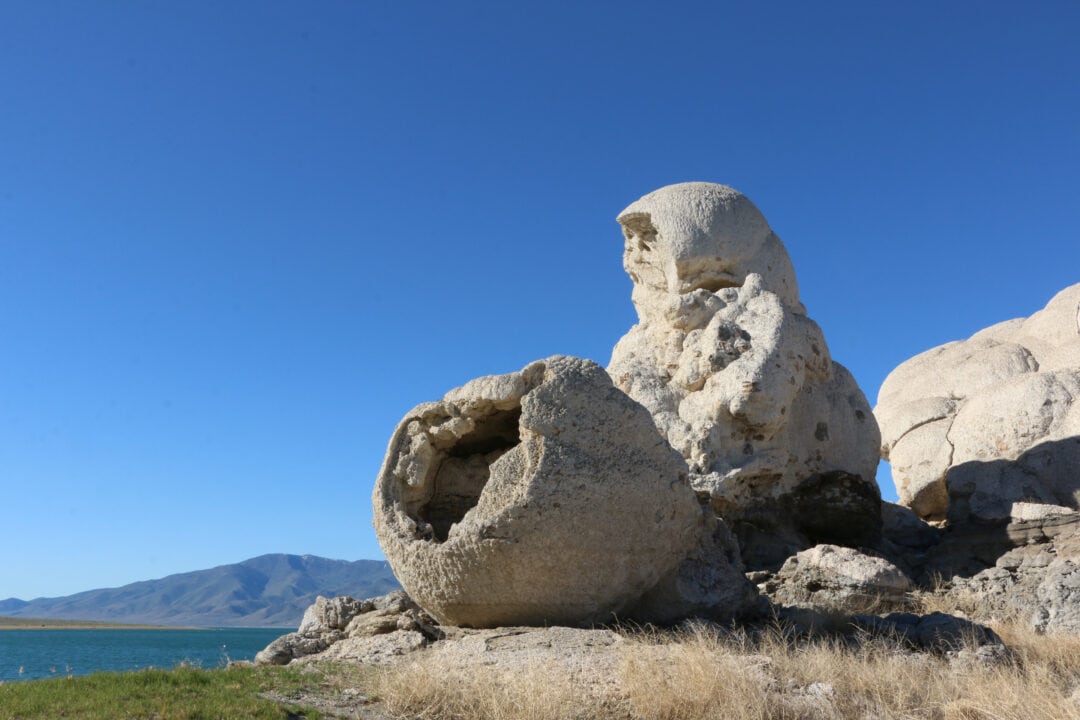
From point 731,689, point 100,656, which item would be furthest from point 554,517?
point 100,656

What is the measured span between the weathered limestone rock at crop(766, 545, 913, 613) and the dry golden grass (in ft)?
9.21

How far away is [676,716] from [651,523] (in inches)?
88.9

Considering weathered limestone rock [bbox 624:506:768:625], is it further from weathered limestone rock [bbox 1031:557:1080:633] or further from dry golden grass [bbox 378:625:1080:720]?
weathered limestone rock [bbox 1031:557:1080:633]

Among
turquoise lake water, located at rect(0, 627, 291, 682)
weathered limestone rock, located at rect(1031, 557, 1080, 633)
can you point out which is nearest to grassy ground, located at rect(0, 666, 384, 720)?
turquoise lake water, located at rect(0, 627, 291, 682)

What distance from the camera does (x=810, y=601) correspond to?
10391 millimetres

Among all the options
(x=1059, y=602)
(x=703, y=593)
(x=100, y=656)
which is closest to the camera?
(x=703, y=593)

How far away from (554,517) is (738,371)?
5314mm

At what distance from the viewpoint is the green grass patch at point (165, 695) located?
234 inches

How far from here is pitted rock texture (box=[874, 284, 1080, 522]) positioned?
13.6 m

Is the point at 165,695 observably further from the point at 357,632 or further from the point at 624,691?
the point at 624,691

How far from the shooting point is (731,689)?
20.6 feet

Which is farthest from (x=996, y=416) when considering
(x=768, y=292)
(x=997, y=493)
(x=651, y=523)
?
(x=651, y=523)

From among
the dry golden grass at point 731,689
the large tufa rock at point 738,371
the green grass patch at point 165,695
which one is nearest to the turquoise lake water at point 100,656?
the green grass patch at point 165,695

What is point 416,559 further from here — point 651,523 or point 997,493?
point 997,493
